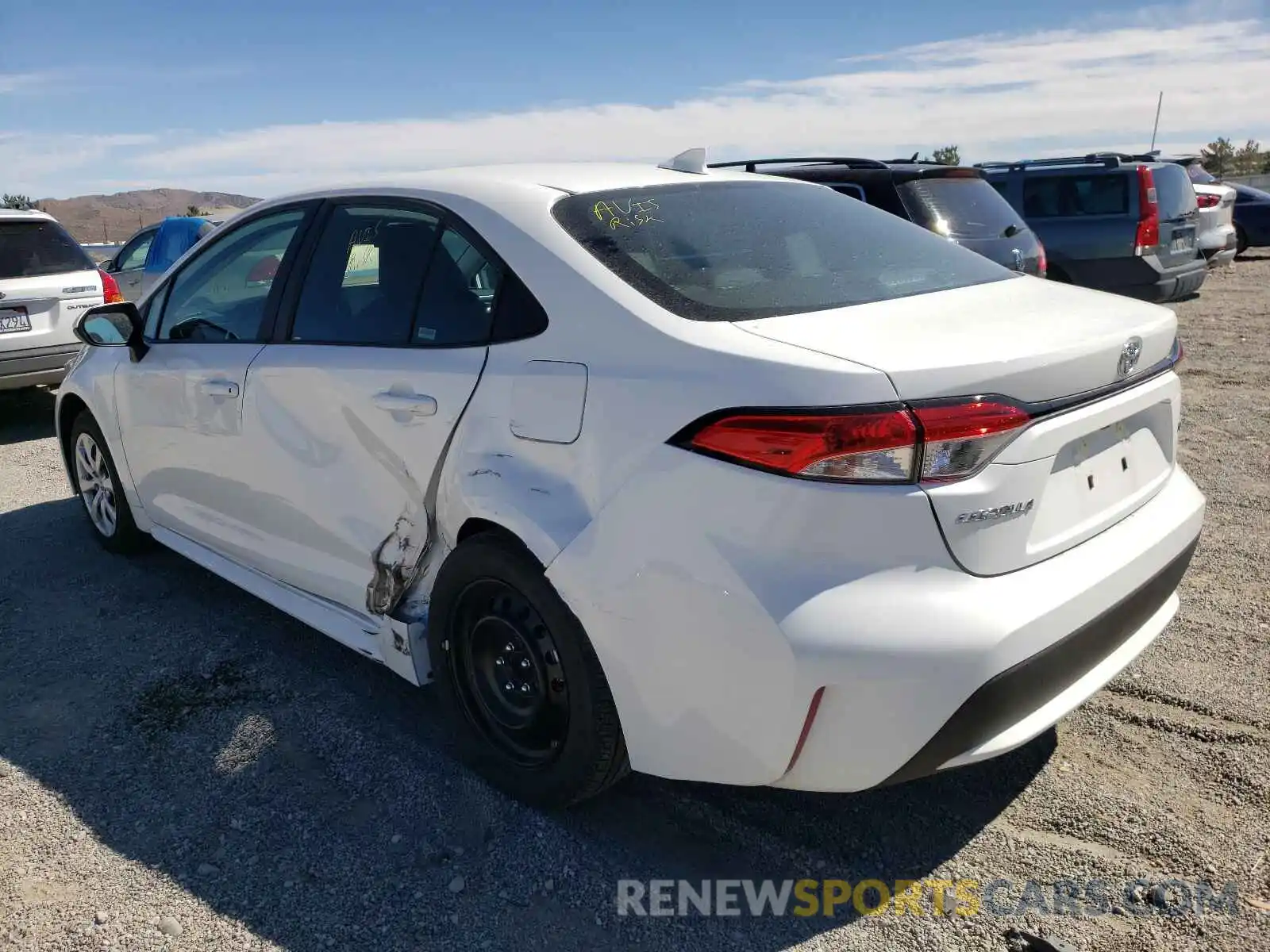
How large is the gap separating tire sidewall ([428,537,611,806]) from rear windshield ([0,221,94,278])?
6.68 meters

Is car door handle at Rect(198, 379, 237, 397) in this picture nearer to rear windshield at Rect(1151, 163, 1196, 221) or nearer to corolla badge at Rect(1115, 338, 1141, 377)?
corolla badge at Rect(1115, 338, 1141, 377)

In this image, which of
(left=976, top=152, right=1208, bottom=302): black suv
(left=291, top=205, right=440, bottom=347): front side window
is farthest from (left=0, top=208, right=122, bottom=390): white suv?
(left=976, top=152, right=1208, bottom=302): black suv

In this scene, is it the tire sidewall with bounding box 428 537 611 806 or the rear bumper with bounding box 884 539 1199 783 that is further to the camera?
the tire sidewall with bounding box 428 537 611 806

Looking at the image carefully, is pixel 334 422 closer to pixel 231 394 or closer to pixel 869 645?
pixel 231 394

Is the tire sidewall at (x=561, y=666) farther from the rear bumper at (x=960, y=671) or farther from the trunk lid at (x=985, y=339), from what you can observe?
the trunk lid at (x=985, y=339)

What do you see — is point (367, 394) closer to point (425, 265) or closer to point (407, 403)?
point (407, 403)

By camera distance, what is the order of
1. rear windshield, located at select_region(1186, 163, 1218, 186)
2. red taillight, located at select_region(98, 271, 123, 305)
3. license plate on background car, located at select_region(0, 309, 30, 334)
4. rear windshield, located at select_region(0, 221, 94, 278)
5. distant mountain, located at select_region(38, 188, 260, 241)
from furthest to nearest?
distant mountain, located at select_region(38, 188, 260, 241) → rear windshield, located at select_region(1186, 163, 1218, 186) → red taillight, located at select_region(98, 271, 123, 305) → rear windshield, located at select_region(0, 221, 94, 278) → license plate on background car, located at select_region(0, 309, 30, 334)

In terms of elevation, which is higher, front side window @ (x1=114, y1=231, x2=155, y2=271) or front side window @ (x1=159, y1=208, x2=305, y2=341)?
front side window @ (x1=159, y1=208, x2=305, y2=341)

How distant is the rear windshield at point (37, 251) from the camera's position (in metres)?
7.68

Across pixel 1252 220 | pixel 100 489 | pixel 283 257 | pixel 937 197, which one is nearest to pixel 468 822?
pixel 283 257

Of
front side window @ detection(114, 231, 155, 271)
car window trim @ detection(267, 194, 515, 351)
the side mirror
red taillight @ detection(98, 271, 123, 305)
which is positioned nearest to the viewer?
car window trim @ detection(267, 194, 515, 351)

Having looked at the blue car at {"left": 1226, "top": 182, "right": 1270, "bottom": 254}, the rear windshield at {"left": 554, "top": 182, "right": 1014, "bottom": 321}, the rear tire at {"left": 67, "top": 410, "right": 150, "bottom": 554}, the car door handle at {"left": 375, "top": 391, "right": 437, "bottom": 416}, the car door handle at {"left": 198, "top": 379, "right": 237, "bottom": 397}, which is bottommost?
the blue car at {"left": 1226, "top": 182, "right": 1270, "bottom": 254}

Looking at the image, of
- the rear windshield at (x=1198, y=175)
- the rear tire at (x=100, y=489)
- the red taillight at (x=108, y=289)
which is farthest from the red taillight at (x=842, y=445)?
the rear windshield at (x=1198, y=175)

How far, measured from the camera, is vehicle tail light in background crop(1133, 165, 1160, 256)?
9930mm
